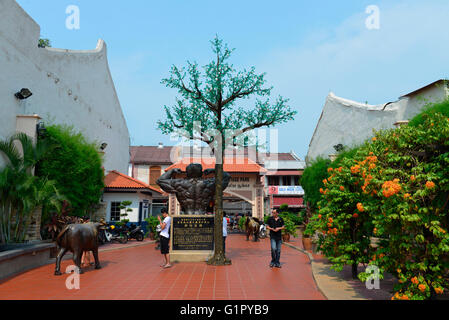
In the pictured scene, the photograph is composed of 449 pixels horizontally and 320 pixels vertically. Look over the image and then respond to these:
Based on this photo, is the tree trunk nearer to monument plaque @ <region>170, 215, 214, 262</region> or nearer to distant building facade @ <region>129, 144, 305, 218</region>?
monument plaque @ <region>170, 215, 214, 262</region>

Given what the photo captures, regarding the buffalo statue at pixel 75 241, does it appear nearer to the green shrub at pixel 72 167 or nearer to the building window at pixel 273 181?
the green shrub at pixel 72 167

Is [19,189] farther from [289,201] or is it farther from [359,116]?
[289,201]

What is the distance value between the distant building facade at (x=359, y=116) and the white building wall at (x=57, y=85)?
13.7m

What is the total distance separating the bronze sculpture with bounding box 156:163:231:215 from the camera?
35.1 ft

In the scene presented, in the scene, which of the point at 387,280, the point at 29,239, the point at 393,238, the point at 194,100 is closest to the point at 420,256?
the point at 393,238

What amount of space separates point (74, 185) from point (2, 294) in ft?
26.7

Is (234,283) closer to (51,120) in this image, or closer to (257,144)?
(257,144)

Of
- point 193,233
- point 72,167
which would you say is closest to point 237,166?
point 72,167

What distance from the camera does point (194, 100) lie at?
34.9 feet

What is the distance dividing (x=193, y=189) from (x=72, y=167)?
19.2 ft

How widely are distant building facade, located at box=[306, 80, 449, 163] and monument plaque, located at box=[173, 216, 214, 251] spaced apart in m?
8.31

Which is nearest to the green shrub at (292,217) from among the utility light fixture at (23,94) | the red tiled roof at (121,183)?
the red tiled roof at (121,183)

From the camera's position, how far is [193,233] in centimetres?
1018

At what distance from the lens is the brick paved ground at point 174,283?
5824mm
